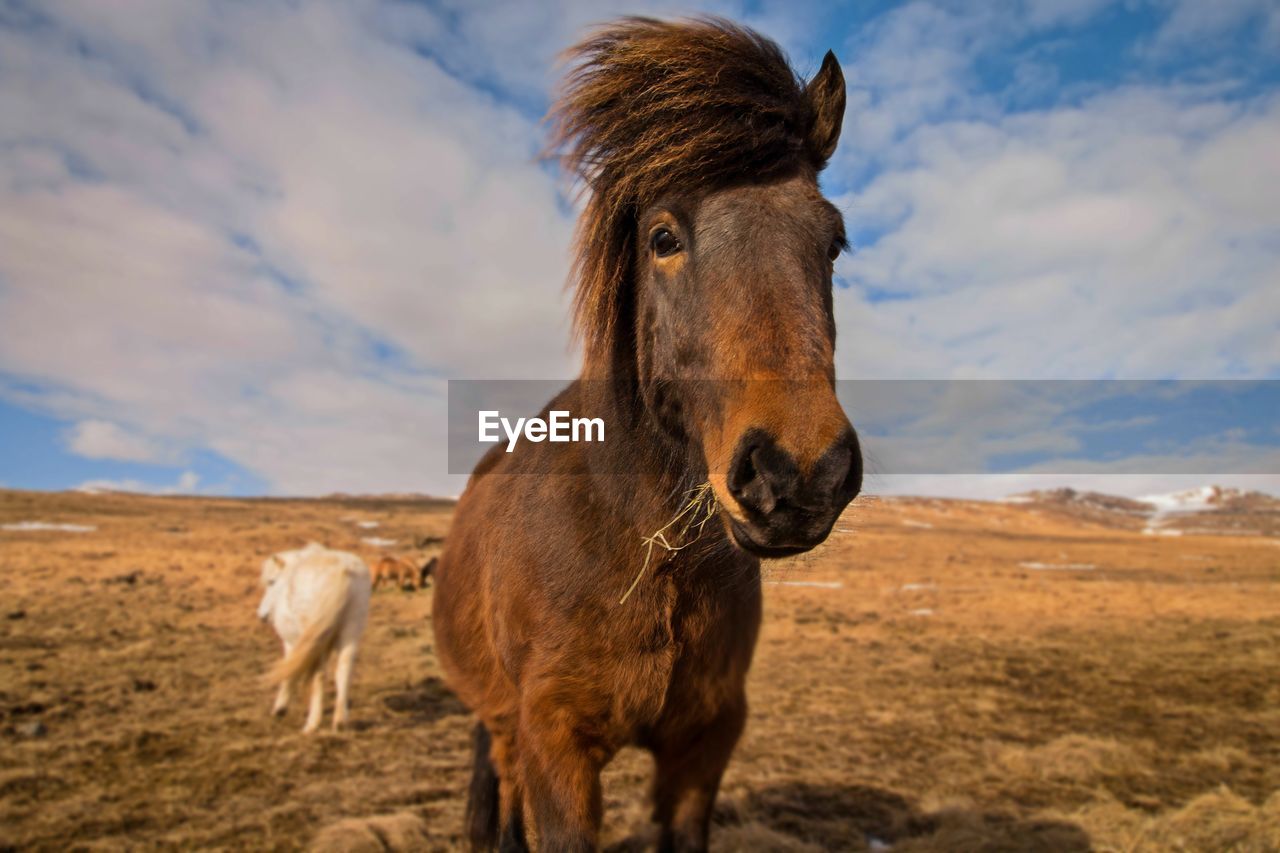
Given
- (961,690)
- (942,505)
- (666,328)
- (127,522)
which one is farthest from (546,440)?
(942,505)

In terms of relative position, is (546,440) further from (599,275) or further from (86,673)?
(86,673)

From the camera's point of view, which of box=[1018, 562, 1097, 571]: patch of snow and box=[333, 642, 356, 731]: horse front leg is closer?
box=[333, 642, 356, 731]: horse front leg

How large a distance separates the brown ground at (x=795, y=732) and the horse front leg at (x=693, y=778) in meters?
A: 0.75

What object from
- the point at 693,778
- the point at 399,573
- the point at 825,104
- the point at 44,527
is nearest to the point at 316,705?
the point at 693,778

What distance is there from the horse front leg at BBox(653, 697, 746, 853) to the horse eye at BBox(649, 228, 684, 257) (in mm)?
1734

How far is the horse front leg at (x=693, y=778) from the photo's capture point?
8.21 feet

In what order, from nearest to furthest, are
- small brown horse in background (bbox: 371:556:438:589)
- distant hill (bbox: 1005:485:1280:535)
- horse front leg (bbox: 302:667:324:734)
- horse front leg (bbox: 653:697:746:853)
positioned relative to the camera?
horse front leg (bbox: 653:697:746:853) < horse front leg (bbox: 302:667:324:734) < small brown horse in background (bbox: 371:556:438:589) < distant hill (bbox: 1005:485:1280:535)

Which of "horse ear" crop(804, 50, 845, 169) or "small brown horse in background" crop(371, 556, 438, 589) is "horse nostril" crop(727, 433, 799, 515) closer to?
"horse ear" crop(804, 50, 845, 169)

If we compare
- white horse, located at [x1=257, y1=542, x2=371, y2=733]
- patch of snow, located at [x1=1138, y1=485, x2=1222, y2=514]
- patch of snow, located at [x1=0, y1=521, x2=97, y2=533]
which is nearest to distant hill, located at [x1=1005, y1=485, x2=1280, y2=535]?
patch of snow, located at [x1=1138, y1=485, x2=1222, y2=514]

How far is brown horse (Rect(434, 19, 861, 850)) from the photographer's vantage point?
5.74 ft

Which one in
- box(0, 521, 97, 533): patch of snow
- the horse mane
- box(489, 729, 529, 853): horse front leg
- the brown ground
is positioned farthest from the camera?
box(0, 521, 97, 533): patch of snow

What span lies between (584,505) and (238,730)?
688 centimetres

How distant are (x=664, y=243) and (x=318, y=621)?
7366mm

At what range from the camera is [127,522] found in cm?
3306
